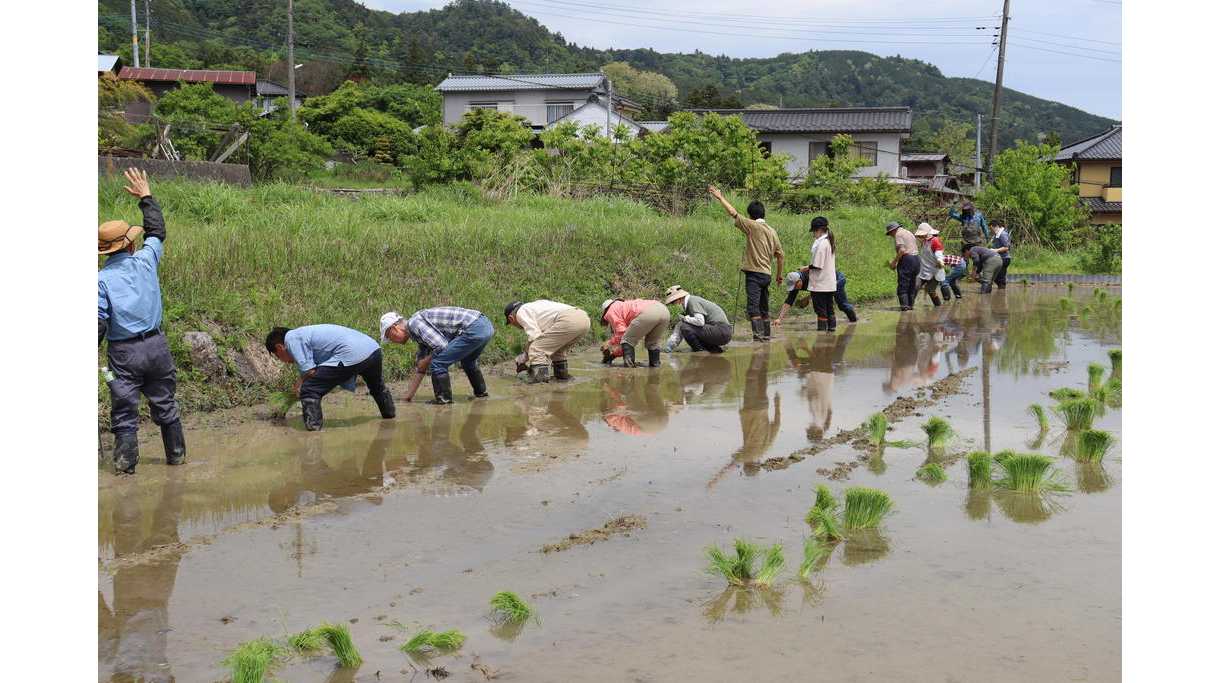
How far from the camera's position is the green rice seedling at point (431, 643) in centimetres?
428

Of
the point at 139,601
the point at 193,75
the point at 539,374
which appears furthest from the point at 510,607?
the point at 193,75

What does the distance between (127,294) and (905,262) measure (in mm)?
12911

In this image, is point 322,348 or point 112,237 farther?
point 322,348

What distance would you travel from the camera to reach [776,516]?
20.3 ft

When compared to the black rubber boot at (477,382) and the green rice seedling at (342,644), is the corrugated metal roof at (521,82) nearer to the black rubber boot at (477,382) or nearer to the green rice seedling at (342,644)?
the black rubber boot at (477,382)

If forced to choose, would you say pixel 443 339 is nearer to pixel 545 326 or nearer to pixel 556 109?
pixel 545 326

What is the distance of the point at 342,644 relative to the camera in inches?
164

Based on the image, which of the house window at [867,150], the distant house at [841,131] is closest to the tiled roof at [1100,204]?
the distant house at [841,131]

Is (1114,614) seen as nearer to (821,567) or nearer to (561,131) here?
(821,567)

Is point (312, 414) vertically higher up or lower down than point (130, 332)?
lower down

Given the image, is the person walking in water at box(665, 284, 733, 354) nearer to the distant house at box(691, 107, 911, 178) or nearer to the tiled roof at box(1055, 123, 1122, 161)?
the distant house at box(691, 107, 911, 178)

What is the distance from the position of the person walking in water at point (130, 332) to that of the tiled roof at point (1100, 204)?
4399 centimetres

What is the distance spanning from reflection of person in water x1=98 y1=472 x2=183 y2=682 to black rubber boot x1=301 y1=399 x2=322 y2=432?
185 cm

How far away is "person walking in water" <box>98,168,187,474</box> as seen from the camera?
6.91 meters
